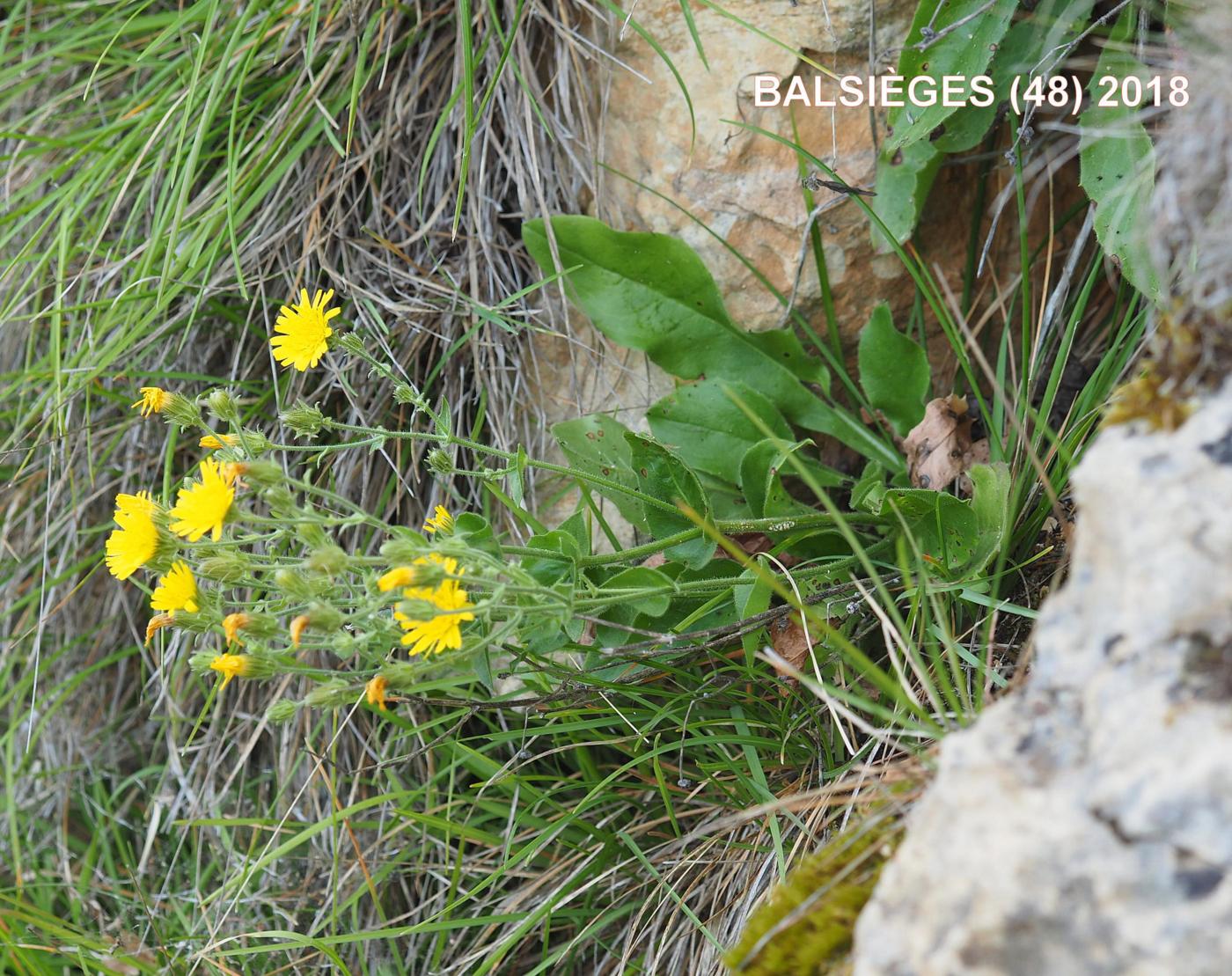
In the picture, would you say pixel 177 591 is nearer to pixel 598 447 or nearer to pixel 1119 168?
pixel 598 447

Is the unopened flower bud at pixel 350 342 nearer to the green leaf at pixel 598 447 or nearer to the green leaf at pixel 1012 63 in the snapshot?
the green leaf at pixel 598 447

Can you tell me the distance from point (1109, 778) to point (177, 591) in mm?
1017

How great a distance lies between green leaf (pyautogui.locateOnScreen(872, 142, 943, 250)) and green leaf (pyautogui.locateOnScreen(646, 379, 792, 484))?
0.36 metres

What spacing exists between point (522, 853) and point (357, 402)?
902 mm

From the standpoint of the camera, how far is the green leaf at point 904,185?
1.75 m

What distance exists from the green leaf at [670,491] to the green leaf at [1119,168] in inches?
25.6

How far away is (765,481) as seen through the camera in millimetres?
1649

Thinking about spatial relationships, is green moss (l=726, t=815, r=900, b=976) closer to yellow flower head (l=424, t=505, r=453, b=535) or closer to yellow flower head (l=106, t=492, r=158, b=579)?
yellow flower head (l=424, t=505, r=453, b=535)

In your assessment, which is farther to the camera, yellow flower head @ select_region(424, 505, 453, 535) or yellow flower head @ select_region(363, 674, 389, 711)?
yellow flower head @ select_region(424, 505, 453, 535)

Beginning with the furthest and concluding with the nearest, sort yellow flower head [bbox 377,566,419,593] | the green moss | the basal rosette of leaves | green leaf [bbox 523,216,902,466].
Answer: green leaf [bbox 523,216,902,466], the basal rosette of leaves, yellow flower head [bbox 377,566,419,593], the green moss

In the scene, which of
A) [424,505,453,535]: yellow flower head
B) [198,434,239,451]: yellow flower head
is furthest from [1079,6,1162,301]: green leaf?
[198,434,239,451]: yellow flower head

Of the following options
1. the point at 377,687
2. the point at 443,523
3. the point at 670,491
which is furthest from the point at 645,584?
the point at 377,687

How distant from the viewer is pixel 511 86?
6.64ft

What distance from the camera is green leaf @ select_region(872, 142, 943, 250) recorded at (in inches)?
68.7
